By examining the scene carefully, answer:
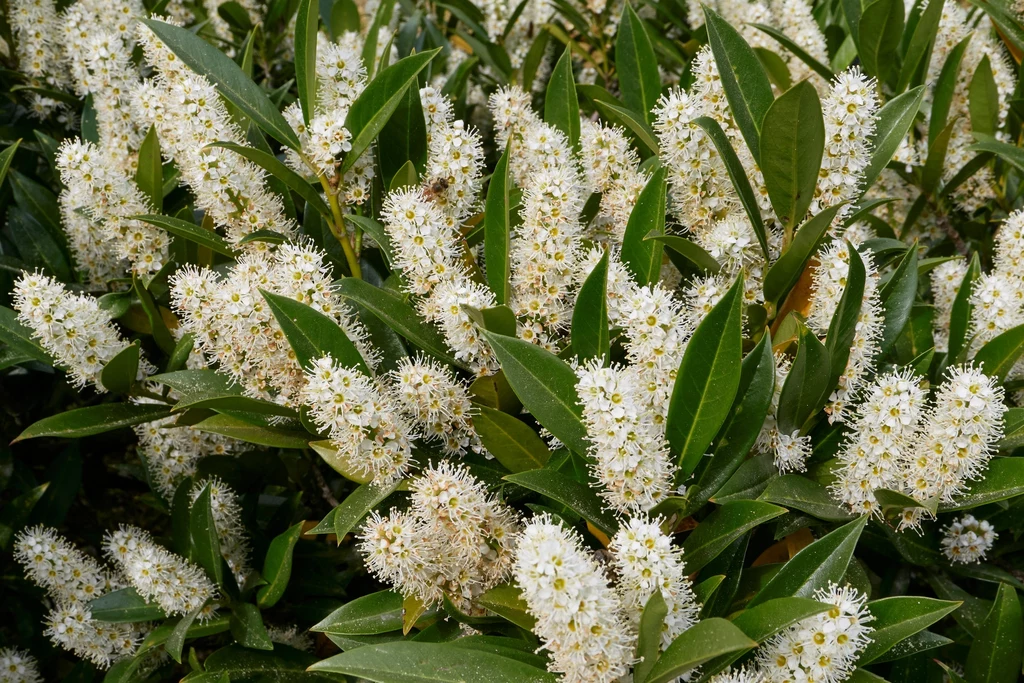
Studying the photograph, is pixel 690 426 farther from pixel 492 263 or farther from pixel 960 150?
pixel 960 150

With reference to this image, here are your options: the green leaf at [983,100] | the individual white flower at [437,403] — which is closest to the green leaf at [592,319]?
the individual white flower at [437,403]

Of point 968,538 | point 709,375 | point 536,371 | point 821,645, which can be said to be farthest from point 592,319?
point 968,538

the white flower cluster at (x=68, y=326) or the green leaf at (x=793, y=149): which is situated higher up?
the green leaf at (x=793, y=149)

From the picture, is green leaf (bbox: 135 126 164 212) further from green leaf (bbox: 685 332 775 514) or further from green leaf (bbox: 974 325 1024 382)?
green leaf (bbox: 974 325 1024 382)

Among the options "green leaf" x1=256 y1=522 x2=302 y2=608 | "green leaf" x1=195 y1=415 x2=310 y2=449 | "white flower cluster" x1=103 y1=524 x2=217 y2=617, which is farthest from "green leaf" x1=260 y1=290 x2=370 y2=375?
"white flower cluster" x1=103 y1=524 x2=217 y2=617

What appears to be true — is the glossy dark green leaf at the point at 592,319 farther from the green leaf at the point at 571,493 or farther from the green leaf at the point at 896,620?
the green leaf at the point at 896,620
